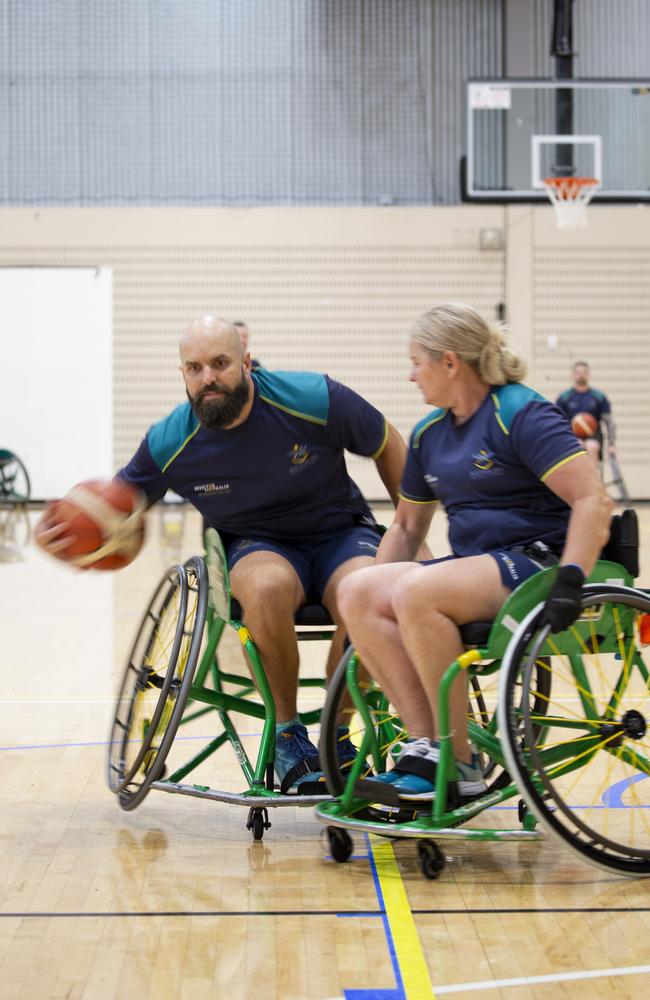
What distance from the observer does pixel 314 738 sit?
11.3 feet

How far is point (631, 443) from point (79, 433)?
5871 mm

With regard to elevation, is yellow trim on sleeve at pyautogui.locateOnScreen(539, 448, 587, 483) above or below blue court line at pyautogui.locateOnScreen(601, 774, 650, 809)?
above

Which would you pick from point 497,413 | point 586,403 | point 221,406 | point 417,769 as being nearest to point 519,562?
point 497,413

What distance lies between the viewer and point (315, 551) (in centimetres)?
295

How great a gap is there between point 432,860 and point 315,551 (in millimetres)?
880

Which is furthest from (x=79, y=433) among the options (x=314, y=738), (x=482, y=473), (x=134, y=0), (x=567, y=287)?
(x=482, y=473)

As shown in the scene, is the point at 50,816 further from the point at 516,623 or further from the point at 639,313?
the point at 639,313

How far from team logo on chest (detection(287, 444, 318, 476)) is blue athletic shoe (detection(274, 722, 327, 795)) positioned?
0.61 m

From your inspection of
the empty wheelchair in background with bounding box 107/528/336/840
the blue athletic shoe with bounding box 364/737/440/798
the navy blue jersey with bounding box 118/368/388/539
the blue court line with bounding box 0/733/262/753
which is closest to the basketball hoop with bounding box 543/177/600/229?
the blue court line with bounding box 0/733/262/753

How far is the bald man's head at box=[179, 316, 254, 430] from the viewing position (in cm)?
276

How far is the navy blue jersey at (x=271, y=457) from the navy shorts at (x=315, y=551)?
3 centimetres

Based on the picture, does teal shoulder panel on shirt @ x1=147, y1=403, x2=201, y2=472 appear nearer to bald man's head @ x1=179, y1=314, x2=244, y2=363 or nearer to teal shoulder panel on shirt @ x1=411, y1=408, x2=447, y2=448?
bald man's head @ x1=179, y1=314, x2=244, y2=363

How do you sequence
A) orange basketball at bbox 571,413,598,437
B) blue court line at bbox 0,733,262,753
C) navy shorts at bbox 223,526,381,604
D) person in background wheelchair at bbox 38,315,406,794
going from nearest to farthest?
person in background wheelchair at bbox 38,315,406,794 → navy shorts at bbox 223,526,381,604 → blue court line at bbox 0,733,262,753 → orange basketball at bbox 571,413,598,437

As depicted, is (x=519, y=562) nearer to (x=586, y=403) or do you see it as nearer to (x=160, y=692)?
(x=160, y=692)
